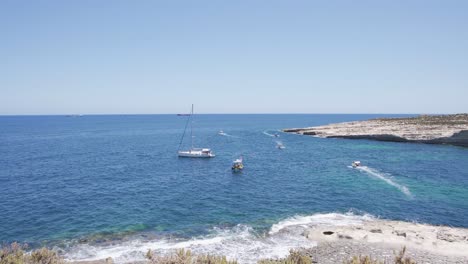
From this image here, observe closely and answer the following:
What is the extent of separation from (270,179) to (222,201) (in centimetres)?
1575

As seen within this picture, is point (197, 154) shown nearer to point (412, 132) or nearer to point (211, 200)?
point (211, 200)

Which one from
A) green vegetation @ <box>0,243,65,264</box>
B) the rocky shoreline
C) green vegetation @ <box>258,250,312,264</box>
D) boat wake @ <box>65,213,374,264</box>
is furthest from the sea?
green vegetation @ <box>0,243,65,264</box>

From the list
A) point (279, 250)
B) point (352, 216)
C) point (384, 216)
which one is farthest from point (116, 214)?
point (384, 216)

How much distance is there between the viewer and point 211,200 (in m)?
43.8

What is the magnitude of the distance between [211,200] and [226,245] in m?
15.0

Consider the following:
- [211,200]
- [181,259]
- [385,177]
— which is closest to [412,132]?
[385,177]

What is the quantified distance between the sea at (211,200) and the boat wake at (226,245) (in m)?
0.10

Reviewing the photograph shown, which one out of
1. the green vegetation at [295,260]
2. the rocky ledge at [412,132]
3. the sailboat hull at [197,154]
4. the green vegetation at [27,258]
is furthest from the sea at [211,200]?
the rocky ledge at [412,132]

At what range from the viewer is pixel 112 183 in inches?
2110

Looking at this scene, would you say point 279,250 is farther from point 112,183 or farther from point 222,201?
point 112,183

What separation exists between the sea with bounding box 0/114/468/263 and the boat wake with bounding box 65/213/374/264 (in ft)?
0.31

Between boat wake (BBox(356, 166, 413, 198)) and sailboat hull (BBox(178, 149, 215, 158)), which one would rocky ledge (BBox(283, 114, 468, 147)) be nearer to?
boat wake (BBox(356, 166, 413, 198))

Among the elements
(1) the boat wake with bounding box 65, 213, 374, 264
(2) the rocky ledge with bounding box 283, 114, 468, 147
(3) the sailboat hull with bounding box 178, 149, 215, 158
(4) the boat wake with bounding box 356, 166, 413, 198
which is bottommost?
(1) the boat wake with bounding box 65, 213, 374, 264

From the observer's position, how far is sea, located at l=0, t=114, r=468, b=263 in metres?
30.5
